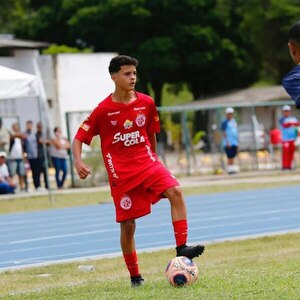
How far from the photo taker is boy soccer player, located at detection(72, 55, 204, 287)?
9.47 metres

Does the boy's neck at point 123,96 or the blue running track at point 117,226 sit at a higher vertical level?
the boy's neck at point 123,96

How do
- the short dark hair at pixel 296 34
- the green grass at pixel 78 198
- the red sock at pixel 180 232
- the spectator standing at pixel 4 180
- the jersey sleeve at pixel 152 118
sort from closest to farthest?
the short dark hair at pixel 296 34 < the red sock at pixel 180 232 < the jersey sleeve at pixel 152 118 < the green grass at pixel 78 198 < the spectator standing at pixel 4 180

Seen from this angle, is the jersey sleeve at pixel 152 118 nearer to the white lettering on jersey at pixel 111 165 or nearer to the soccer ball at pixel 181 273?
the white lettering on jersey at pixel 111 165

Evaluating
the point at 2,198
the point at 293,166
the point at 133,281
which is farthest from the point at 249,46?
the point at 133,281

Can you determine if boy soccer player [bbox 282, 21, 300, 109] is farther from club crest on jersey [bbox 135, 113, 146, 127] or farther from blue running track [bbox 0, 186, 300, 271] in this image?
blue running track [bbox 0, 186, 300, 271]

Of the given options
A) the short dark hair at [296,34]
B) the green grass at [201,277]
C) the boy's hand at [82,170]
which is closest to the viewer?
the short dark hair at [296,34]

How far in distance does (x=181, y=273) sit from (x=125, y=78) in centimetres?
178

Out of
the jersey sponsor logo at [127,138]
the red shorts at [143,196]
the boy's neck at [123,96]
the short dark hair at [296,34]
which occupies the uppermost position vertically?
the short dark hair at [296,34]

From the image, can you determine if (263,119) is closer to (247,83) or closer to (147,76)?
(147,76)

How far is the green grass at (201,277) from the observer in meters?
8.49

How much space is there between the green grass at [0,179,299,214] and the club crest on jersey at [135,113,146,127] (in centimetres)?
1288

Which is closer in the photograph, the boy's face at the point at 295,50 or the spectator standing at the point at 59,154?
the boy's face at the point at 295,50

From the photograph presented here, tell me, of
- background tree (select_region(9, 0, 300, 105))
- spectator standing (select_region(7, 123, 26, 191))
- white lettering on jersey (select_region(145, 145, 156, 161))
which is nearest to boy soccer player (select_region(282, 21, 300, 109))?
white lettering on jersey (select_region(145, 145, 156, 161))

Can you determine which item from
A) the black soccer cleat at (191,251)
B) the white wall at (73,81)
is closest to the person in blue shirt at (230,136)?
the white wall at (73,81)
